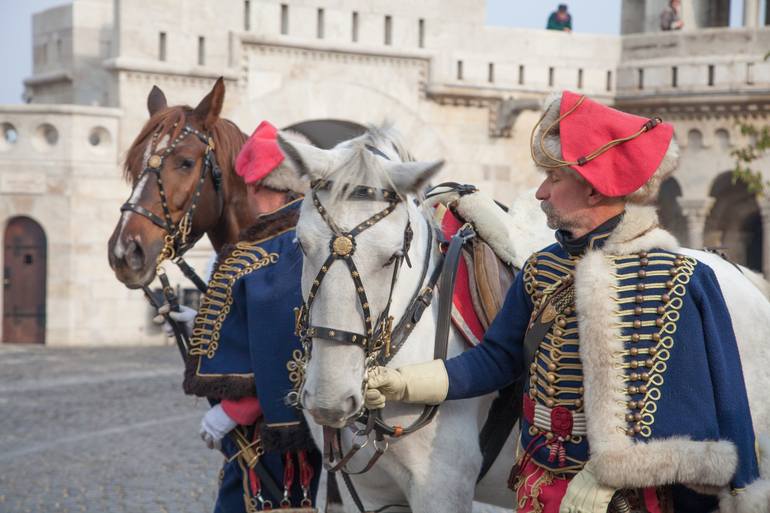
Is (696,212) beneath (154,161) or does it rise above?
beneath

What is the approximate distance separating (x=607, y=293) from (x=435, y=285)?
729 mm

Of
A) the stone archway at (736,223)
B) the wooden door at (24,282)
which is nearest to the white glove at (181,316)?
the wooden door at (24,282)

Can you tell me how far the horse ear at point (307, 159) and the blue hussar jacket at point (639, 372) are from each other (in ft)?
2.25

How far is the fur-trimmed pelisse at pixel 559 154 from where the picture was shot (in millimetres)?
2816

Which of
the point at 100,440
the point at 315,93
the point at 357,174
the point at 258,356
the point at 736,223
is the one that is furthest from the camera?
the point at 736,223

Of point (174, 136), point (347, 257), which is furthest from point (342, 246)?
point (174, 136)

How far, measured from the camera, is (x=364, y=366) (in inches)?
112

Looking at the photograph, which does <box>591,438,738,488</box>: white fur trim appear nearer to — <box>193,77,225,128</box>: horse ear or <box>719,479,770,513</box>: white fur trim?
<box>719,479,770,513</box>: white fur trim

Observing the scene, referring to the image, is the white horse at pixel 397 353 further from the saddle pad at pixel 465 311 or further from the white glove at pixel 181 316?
the white glove at pixel 181 316

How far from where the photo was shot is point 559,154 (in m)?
2.85

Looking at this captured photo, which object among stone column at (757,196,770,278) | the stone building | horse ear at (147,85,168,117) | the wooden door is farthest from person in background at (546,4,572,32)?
horse ear at (147,85,168,117)

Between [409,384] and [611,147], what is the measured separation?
859 mm

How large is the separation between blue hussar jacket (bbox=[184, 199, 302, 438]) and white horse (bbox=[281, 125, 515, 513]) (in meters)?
0.47

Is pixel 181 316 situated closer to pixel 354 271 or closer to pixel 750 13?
pixel 354 271
